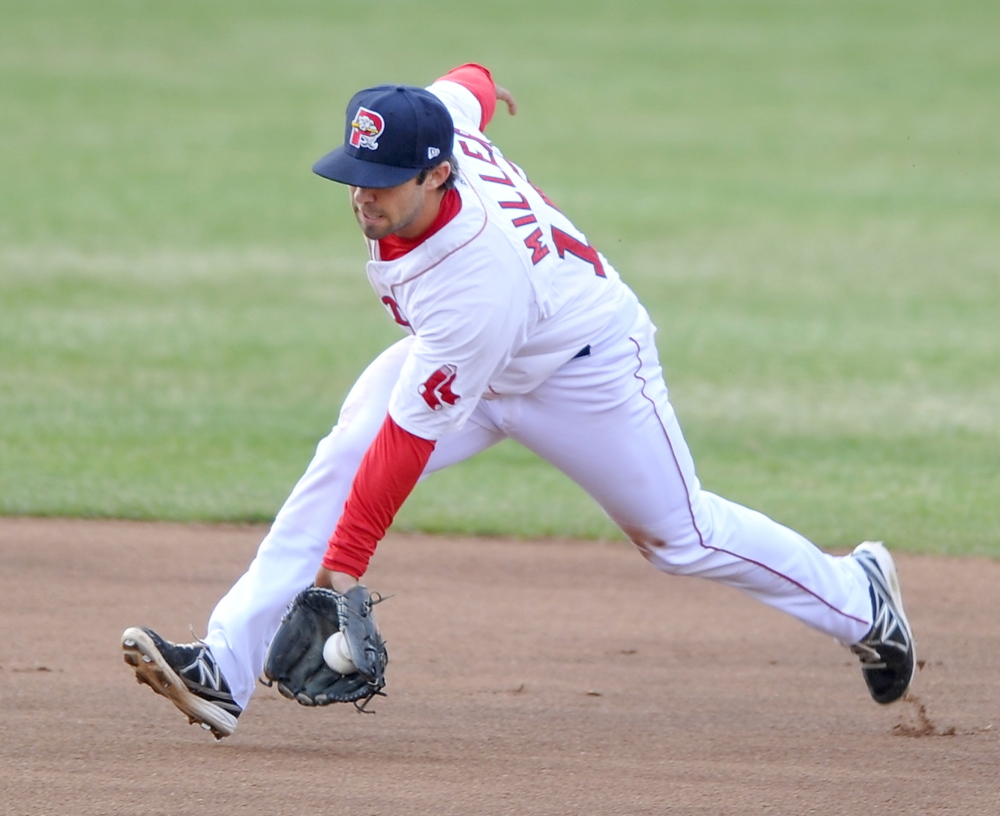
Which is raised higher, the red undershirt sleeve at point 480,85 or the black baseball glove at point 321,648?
the red undershirt sleeve at point 480,85

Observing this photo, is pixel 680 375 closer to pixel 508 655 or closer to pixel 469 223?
pixel 508 655

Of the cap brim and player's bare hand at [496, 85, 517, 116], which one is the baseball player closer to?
the cap brim

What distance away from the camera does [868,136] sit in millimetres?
19875

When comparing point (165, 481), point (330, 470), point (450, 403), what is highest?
point (450, 403)

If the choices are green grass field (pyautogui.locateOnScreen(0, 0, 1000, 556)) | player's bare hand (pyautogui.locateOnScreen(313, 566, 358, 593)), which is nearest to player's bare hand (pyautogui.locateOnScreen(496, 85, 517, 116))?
player's bare hand (pyautogui.locateOnScreen(313, 566, 358, 593))

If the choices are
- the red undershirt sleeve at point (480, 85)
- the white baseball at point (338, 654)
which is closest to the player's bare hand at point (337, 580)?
the white baseball at point (338, 654)

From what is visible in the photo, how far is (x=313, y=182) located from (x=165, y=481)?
10322mm

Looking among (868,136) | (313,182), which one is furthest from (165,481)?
(868,136)

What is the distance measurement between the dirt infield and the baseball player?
258 millimetres

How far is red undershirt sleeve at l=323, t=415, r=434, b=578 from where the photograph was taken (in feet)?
11.9

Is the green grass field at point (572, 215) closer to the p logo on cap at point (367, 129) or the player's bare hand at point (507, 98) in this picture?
the player's bare hand at point (507, 98)

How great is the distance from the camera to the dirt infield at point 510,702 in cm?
361

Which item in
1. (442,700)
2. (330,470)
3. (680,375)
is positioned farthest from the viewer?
(680,375)

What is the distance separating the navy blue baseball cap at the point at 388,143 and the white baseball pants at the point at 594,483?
2.53ft
